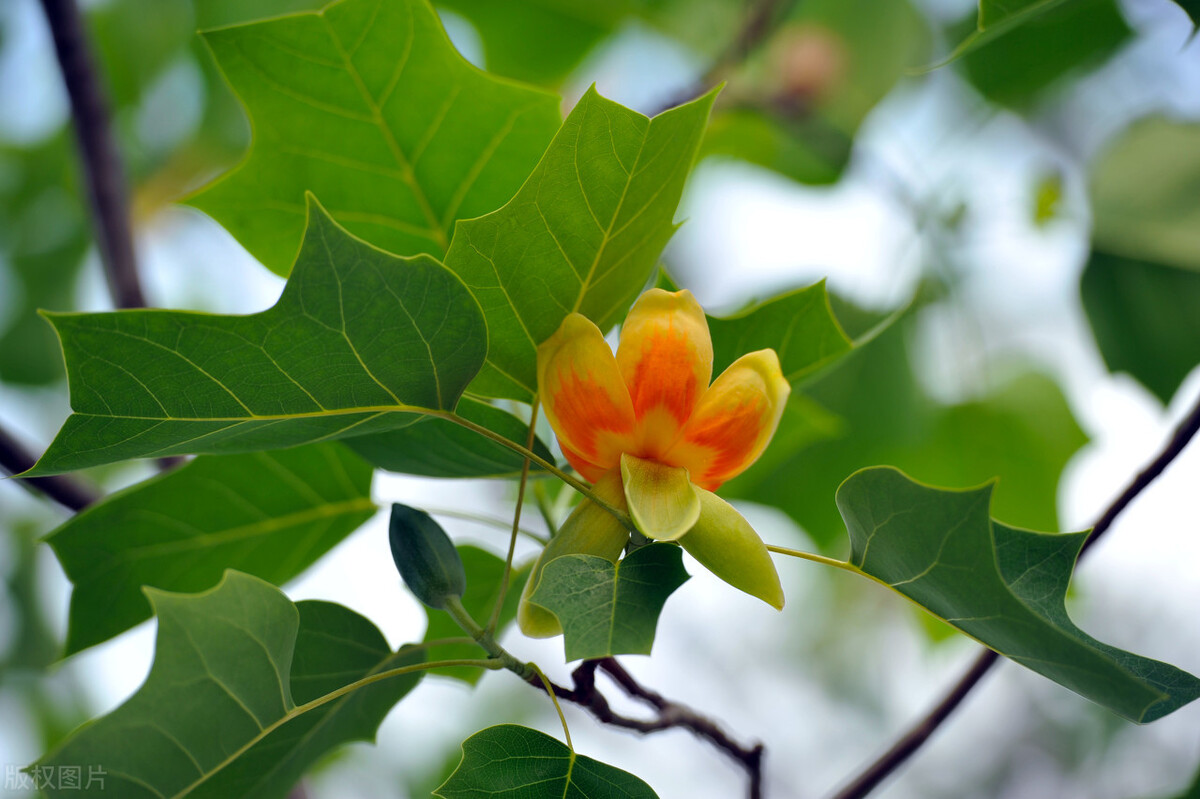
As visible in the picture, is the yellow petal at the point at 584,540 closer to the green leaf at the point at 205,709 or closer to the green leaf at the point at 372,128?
the green leaf at the point at 205,709

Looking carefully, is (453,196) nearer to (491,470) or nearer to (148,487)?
(491,470)

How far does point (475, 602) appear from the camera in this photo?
950mm

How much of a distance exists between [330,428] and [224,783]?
0.95 ft

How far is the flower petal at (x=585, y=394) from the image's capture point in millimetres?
583

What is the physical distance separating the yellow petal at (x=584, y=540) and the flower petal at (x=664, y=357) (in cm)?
6

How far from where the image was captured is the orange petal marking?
583mm

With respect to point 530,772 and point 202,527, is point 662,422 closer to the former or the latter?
point 530,772

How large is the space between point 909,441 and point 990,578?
3.92 ft

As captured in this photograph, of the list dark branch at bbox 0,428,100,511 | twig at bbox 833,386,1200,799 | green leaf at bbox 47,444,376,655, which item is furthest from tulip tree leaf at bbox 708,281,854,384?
dark branch at bbox 0,428,100,511

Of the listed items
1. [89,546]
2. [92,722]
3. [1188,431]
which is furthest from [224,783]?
[1188,431]

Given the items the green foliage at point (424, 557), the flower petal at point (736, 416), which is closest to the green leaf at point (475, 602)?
the green foliage at point (424, 557)

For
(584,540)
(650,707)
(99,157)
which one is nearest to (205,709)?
(584,540)

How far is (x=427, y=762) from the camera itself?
95.2 inches

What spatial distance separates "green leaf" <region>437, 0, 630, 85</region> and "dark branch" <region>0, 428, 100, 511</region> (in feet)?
4.61
